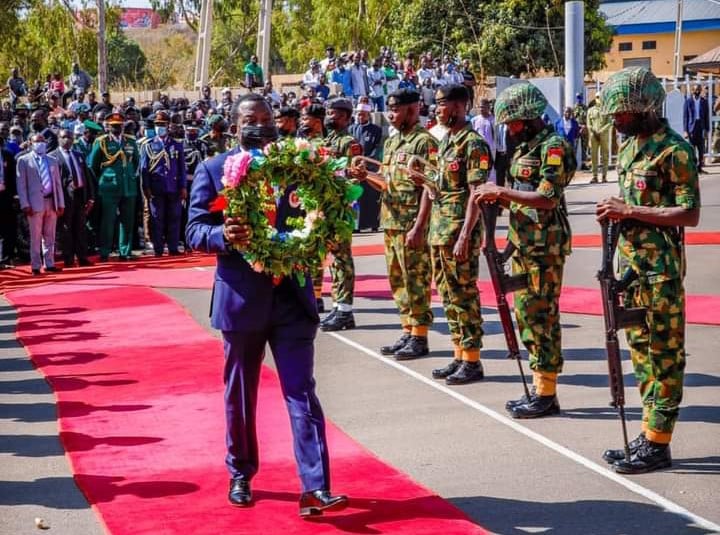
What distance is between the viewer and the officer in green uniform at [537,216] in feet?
25.1

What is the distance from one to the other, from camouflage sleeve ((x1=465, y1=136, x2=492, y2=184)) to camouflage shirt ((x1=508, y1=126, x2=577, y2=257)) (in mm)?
712

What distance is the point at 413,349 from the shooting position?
10.3 m

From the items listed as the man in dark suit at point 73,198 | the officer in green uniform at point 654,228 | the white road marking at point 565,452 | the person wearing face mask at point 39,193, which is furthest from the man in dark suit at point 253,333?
the man in dark suit at point 73,198

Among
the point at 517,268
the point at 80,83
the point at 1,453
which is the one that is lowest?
the point at 1,453

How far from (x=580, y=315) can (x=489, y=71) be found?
132ft

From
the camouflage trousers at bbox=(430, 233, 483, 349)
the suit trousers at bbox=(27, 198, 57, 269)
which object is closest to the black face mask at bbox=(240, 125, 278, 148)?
the camouflage trousers at bbox=(430, 233, 483, 349)

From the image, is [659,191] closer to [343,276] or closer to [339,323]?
[343,276]

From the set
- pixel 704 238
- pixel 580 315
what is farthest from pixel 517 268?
pixel 704 238

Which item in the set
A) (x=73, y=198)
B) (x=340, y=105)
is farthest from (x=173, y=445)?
(x=73, y=198)

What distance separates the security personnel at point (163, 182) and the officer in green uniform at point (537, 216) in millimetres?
11826

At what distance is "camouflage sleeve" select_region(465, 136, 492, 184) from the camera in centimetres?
866

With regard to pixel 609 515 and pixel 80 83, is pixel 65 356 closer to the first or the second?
pixel 609 515

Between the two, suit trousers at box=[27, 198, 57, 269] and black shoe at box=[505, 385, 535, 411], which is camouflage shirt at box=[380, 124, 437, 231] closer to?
black shoe at box=[505, 385, 535, 411]

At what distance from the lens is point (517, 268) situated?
26.1 feet
